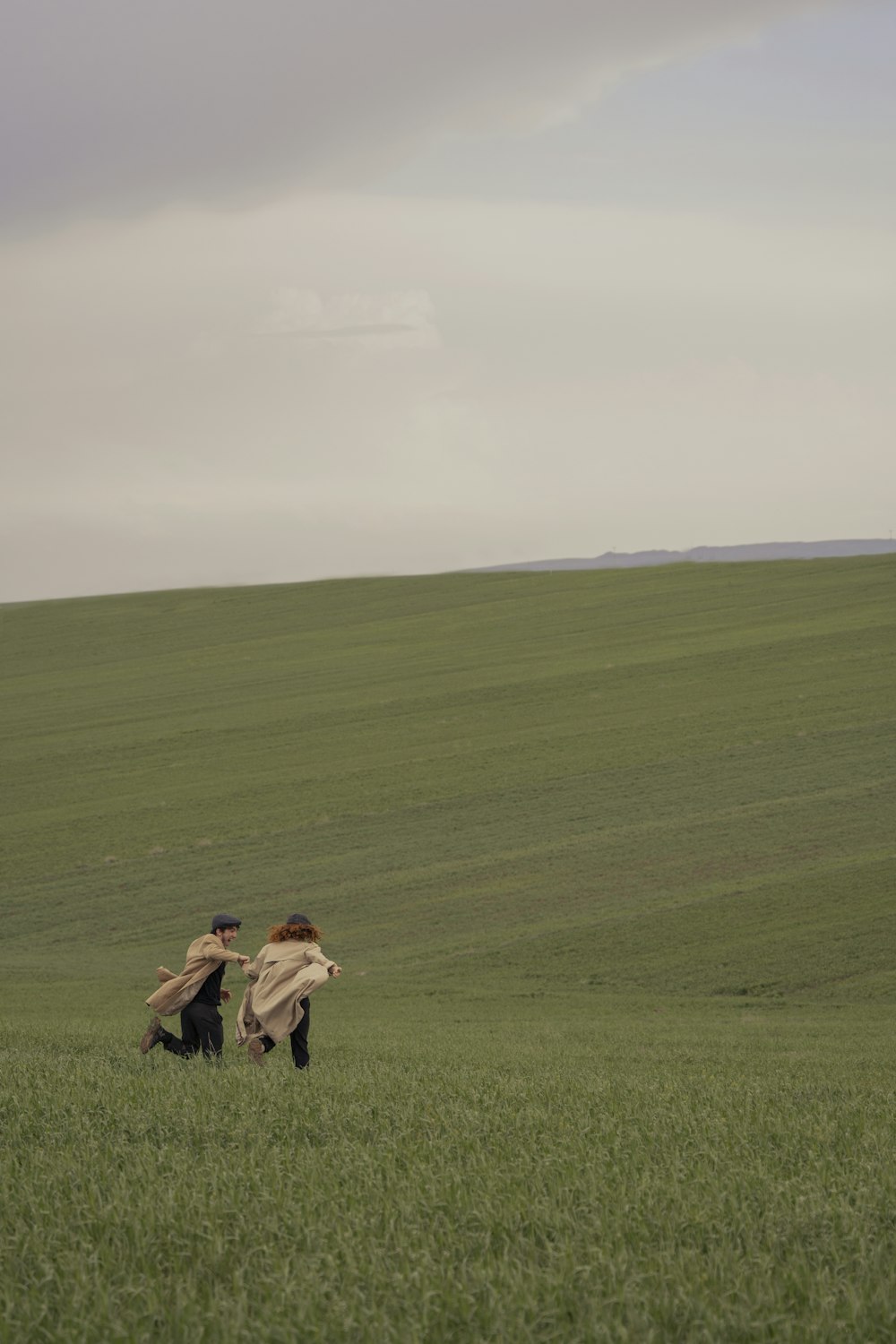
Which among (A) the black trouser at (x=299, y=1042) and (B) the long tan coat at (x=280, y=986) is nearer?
(B) the long tan coat at (x=280, y=986)

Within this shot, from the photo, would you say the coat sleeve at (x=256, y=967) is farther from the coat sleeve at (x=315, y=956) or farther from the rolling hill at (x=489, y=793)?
the rolling hill at (x=489, y=793)

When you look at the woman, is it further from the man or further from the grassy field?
the grassy field

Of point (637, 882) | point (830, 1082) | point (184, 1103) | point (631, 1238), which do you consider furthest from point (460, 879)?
point (631, 1238)

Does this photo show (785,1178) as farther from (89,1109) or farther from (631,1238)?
(89,1109)

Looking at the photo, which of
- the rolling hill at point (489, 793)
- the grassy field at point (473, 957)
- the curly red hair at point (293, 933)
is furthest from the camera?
the rolling hill at point (489, 793)

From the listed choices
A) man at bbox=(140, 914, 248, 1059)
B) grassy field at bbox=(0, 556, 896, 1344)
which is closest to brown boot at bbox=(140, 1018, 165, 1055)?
man at bbox=(140, 914, 248, 1059)

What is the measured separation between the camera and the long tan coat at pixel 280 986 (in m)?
13.2

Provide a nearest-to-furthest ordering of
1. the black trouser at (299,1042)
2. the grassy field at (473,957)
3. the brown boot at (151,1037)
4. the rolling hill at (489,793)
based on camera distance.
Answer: the grassy field at (473,957)
the brown boot at (151,1037)
the black trouser at (299,1042)
the rolling hill at (489,793)

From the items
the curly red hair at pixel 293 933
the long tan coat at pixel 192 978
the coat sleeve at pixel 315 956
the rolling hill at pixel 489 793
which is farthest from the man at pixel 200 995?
the rolling hill at pixel 489 793

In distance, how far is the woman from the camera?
13234 mm

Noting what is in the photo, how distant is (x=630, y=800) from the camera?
4703cm

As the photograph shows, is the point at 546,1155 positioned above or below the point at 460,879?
above

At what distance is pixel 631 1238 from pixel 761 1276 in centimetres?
73

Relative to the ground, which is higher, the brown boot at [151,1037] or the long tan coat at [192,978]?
the long tan coat at [192,978]
